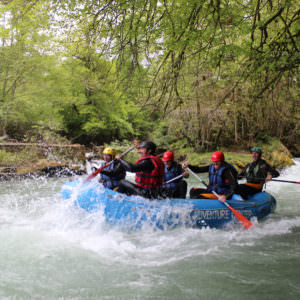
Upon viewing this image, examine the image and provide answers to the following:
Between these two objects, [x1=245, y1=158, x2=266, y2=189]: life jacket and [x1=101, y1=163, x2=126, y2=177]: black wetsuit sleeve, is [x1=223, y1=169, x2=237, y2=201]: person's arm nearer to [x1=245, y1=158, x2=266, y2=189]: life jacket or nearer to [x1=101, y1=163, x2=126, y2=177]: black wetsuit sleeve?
[x1=245, y1=158, x2=266, y2=189]: life jacket

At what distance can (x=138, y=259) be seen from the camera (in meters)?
3.83

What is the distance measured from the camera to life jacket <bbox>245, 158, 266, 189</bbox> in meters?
6.04

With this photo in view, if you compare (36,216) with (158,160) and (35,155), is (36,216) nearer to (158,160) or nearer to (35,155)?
(158,160)

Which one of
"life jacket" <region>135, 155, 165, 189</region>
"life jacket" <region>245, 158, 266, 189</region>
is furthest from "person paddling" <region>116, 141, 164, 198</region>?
"life jacket" <region>245, 158, 266, 189</region>

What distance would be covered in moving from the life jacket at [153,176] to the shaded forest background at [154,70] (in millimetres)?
742

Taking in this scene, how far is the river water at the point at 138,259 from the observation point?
3.05 meters

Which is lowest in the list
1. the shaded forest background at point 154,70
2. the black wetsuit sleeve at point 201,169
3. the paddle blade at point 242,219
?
the paddle blade at point 242,219

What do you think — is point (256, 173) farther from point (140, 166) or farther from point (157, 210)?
point (140, 166)

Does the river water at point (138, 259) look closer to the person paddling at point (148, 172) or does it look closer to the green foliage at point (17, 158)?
the person paddling at point (148, 172)

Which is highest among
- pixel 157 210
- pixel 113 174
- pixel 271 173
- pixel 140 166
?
pixel 140 166

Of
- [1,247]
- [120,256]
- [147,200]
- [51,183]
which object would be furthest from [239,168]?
[1,247]

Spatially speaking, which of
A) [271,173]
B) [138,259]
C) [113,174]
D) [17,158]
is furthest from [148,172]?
[17,158]

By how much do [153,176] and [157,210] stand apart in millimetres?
562

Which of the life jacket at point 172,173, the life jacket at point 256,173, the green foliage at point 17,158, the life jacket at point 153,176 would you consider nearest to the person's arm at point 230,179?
the life jacket at point 172,173
